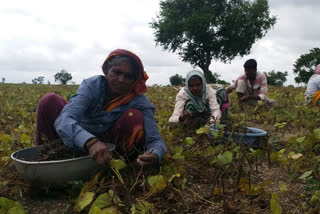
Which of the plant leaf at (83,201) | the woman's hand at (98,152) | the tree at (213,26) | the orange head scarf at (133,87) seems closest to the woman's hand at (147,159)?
the woman's hand at (98,152)

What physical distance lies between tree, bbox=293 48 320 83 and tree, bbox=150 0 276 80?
1060 cm

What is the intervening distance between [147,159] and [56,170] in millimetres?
473

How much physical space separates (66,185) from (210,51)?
22013 mm

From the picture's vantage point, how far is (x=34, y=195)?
166 centimetres

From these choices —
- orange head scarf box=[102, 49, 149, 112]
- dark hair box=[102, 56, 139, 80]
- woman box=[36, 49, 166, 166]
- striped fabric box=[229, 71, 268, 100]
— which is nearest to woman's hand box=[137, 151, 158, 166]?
woman box=[36, 49, 166, 166]

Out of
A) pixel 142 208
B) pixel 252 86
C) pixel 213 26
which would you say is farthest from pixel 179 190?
pixel 213 26

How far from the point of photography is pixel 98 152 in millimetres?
1537

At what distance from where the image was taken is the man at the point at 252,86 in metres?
4.53

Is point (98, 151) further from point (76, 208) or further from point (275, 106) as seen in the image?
point (275, 106)

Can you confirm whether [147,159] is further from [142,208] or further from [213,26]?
[213,26]

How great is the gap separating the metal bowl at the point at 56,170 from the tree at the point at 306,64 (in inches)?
1254

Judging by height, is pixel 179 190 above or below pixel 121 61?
below

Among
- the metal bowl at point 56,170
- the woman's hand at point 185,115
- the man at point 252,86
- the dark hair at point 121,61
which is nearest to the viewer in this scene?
the metal bowl at point 56,170

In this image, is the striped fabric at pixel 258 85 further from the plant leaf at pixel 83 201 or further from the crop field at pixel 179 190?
the plant leaf at pixel 83 201
